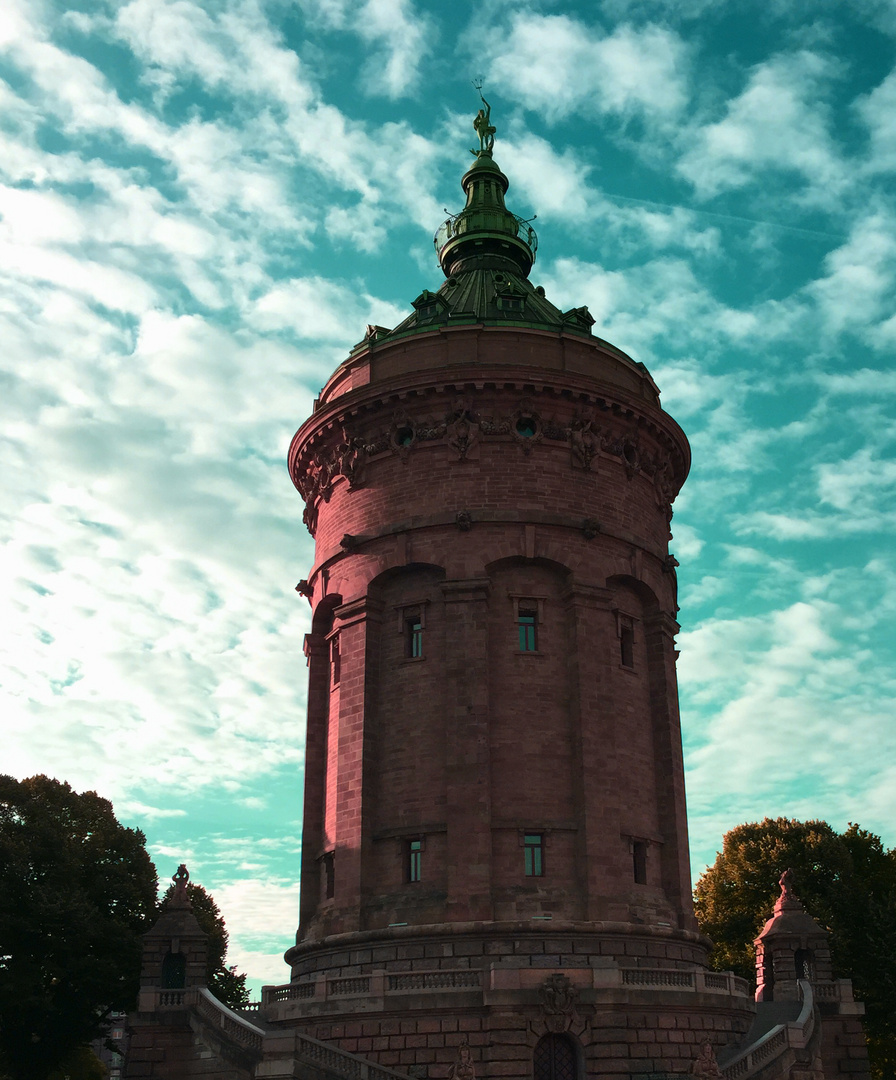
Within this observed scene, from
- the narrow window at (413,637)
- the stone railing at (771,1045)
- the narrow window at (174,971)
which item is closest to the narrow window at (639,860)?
the stone railing at (771,1045)

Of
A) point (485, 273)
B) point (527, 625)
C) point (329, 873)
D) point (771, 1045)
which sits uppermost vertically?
point (485, 273)

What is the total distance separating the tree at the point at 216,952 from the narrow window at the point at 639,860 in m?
27.1

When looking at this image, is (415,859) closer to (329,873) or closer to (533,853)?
(533,853)

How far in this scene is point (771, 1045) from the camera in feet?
104

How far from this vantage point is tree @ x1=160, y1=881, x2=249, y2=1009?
56.3 m

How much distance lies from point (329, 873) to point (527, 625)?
34.5 feet

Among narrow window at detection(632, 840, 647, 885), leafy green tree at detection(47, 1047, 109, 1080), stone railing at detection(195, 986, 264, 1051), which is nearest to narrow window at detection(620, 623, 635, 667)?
narrow window at detection(632, 840, 647, 885)

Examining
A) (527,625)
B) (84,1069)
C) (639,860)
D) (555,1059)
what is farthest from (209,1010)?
(84,1069)

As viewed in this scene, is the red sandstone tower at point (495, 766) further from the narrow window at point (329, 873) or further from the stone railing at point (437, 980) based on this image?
the narrow window at point (329, 873)

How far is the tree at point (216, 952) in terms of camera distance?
56312mm

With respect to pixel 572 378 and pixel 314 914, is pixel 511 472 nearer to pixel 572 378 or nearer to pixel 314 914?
pixel 572 378

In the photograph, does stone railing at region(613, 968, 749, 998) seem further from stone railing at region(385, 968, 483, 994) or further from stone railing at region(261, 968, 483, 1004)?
stone railing at region(261, 968, 483, 1004)

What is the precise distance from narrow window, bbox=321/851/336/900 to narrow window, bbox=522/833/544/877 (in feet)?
21.5

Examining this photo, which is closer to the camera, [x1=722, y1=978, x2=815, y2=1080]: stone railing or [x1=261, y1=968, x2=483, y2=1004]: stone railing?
[x1=261, y1=968, x2=483, y2=1004]: stone railing
